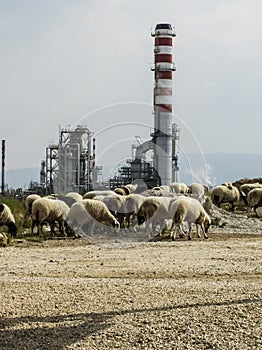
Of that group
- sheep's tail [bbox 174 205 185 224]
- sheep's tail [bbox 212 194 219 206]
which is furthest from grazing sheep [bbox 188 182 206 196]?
Result: sheep's tail [bbox 174 205 185 224]

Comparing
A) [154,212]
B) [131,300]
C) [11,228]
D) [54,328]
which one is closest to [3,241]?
[11,228]

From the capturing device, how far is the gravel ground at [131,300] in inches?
295

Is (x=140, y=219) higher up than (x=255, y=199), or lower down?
lower down

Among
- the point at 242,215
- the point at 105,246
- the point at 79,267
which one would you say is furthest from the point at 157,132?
the point at 79,267

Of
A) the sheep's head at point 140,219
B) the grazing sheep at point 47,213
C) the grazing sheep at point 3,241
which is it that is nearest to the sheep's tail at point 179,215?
the sheep's head at point 140,219

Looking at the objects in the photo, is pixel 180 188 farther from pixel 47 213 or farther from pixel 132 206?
pixel 47 213

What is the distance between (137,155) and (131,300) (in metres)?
21.7

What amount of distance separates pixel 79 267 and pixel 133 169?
2647 centimetres

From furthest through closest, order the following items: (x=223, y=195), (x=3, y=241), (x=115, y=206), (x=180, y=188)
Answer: (x=180, y=188) → (x=223, y=195) → (x=115, y=206) → (x=3, y=241)

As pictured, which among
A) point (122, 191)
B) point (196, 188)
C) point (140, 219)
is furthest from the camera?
point (196, 188)

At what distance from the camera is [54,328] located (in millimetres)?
7914

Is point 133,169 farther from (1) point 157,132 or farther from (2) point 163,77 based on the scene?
(2) point 163,77

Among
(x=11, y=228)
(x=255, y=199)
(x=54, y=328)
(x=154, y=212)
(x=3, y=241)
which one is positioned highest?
(x=255, y=199)

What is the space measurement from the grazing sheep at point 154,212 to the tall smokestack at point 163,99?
20771 mm
